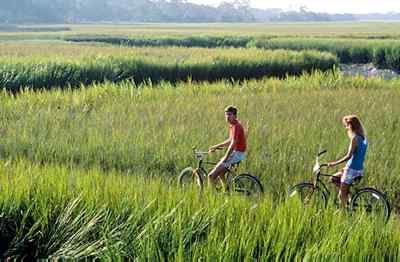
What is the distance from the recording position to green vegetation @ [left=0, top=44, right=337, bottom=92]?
63.7ft

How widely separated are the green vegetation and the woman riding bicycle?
11677 millimetres

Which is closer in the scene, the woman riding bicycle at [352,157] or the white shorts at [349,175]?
the woman riding bicycle at [352,157]

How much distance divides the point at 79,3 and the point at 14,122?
16878 centimetres

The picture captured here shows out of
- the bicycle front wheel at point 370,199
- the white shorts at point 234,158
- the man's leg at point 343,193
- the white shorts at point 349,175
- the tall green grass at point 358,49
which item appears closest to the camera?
the bicycle front wheel at point 370,199

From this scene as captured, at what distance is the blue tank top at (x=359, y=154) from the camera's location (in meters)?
6.48

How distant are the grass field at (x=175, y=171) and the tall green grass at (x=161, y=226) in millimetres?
13

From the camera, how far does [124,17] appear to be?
181750mm

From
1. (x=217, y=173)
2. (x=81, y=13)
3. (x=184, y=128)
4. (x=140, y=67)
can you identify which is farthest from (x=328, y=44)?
(x=81, y=13)

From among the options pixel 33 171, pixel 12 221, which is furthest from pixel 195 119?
pixel 12 221

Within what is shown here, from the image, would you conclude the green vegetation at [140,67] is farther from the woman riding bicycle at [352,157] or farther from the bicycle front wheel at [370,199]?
the bicycle front wheel at [370,199]

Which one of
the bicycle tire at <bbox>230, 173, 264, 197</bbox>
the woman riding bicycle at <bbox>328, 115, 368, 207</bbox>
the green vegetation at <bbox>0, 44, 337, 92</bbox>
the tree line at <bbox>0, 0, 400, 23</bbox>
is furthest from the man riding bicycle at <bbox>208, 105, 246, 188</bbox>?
the tree line at <bbox>0, 0, 400, 23</bbox>

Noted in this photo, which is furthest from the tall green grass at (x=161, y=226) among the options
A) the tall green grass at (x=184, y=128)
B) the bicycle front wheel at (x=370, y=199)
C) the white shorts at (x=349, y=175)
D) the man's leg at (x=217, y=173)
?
the tall green grass at (x=184, y=128)

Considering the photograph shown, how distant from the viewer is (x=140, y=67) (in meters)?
22.9

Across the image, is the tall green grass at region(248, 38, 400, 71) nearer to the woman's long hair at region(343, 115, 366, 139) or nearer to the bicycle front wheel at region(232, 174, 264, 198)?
the bicycle front wheel at region(232, 174, 264, 198)
